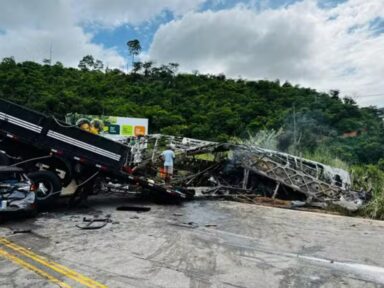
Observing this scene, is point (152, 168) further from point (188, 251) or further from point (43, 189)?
point (188, 251)

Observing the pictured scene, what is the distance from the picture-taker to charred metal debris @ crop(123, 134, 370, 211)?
14.9m

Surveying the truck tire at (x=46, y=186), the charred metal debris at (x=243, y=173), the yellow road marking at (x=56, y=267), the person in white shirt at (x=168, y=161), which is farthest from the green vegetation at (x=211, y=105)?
the yellow road marking at (x=56, y=267)

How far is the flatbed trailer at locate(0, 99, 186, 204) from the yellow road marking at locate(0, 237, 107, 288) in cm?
381

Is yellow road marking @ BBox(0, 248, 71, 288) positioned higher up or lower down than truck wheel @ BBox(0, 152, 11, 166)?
lower down

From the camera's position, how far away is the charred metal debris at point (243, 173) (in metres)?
14.9

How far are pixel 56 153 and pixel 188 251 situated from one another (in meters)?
5.84

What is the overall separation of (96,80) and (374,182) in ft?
164

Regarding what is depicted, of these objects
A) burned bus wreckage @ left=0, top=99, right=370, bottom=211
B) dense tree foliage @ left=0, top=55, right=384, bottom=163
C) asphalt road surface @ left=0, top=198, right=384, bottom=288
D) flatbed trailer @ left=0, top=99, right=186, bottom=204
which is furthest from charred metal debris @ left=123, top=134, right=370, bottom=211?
dense tree foliage @ left=0, top=55, right=384, bottom=163

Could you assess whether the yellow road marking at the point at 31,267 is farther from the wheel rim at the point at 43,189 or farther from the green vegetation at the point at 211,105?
the green vegetation at the point at 211,105

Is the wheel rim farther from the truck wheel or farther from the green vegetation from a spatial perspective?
the green vegetation

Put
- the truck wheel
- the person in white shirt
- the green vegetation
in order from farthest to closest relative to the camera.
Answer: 1. the green vegetation
2. the person in white shirt
3. the truck wheel

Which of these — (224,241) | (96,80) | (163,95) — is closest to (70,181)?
(224,241)

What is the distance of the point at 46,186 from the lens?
11.0 metres

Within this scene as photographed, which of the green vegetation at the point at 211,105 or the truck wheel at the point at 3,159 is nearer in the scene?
the truck wheel at the point at 3,159
